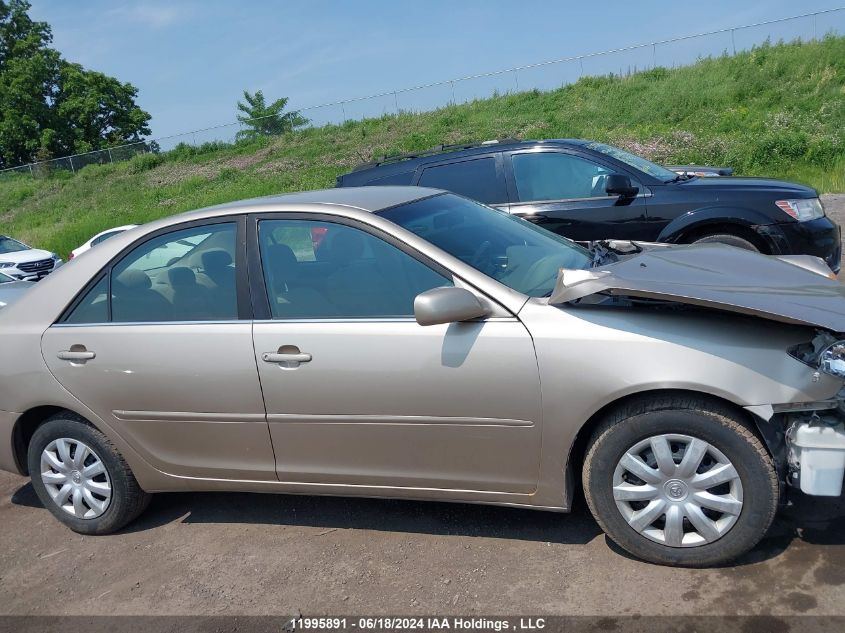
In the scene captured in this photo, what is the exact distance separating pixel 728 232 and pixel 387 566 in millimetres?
4666

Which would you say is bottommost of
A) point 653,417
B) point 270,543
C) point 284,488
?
point 270,543

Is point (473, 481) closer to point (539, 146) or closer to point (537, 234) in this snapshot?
point (537, 234)

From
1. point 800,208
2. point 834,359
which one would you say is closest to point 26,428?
point 834,359

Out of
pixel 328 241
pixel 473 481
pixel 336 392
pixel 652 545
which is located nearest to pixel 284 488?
pixel 336 392

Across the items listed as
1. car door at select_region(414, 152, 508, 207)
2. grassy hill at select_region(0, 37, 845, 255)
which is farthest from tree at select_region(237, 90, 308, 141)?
car door at select_region(414, 152, 508, 207)

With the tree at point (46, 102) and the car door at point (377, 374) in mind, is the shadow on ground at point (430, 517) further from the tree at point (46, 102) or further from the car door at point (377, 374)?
the tree at point (46, 102)

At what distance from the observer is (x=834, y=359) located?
2812 millimetres

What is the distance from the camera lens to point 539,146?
7.31m

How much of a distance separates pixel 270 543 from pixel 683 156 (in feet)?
56.0

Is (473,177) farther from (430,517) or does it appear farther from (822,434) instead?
(822,434)

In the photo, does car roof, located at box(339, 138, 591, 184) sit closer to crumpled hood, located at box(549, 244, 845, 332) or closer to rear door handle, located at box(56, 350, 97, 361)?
crumpled hood, located at box(549, 244, 845, 332)

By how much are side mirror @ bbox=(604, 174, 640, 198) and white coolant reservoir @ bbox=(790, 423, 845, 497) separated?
409 centimetres

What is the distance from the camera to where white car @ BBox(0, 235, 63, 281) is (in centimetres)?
1590

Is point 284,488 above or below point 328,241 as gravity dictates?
below
